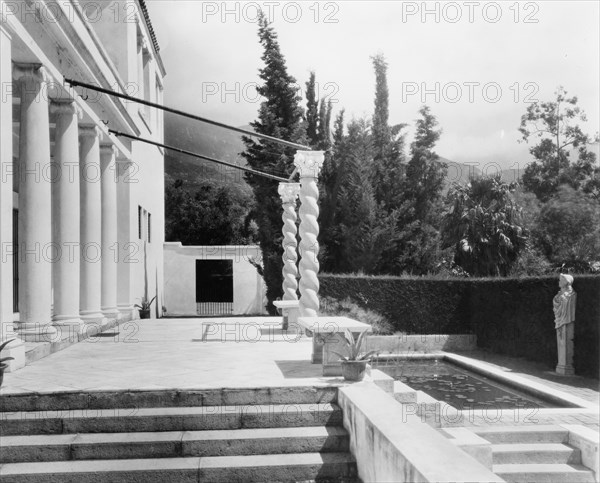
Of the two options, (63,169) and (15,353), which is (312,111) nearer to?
(63,169)

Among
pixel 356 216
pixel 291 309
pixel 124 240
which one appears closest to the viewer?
pixel 291 309

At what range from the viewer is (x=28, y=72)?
8.62 metres

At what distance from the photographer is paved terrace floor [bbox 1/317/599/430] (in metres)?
6.43

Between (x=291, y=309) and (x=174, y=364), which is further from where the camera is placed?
(x=291, y=309)

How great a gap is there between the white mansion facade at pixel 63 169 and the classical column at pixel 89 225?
0.02 meters

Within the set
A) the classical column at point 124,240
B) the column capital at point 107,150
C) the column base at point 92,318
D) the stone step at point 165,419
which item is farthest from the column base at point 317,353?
the classical column at point 124,240

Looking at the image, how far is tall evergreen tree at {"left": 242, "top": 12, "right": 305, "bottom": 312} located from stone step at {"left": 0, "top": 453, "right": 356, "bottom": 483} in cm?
1715

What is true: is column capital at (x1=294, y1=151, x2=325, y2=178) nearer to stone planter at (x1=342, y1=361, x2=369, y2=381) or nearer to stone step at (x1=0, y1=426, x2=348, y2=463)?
stone planter at (x1=342, y1=361, x2=369, y2=381)

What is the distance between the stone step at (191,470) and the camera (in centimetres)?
502

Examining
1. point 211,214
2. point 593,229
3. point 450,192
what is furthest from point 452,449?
point 211,214

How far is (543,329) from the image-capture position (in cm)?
1477

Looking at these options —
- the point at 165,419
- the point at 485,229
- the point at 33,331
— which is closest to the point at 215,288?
the point at 485,229

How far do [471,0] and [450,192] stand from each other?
16.6m

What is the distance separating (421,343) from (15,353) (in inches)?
505
